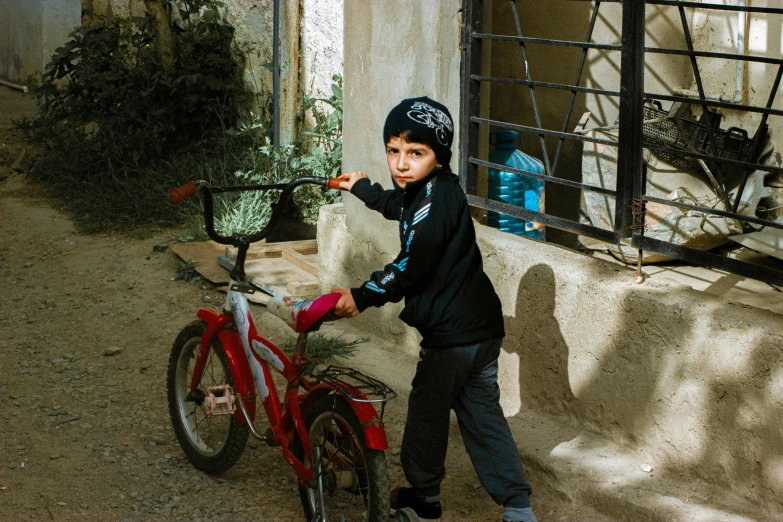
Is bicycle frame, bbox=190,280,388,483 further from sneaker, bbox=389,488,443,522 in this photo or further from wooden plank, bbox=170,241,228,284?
wooden plank, bbox=170,241,228,284

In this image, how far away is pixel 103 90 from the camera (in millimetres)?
7766

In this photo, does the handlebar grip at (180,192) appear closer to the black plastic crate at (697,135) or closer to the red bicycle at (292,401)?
the red bicycle at (292,401)

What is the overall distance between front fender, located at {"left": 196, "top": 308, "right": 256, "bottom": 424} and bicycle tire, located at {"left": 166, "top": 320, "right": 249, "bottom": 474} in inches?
2.4

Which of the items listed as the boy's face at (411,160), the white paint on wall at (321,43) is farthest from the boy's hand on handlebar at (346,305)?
the white paint on wall at (321,43)

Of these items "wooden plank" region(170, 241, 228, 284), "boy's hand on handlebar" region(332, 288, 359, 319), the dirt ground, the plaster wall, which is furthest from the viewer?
"wooden plank" region(170, 241, 228, 284)

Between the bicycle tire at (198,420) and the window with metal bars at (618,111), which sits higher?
the window with metal bars at (618,111)

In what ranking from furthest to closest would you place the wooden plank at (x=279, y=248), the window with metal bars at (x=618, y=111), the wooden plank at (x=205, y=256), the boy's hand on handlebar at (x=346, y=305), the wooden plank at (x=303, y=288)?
the wooden plank at (x=279, y=248), the wooden plank at (x=205, y=256), the wooden plank at (x=303, y=288), the window with metal bars at (x=618, y=111), the boy's hand on handlebar at (x=346, y=305)

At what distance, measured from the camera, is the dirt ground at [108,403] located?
133 inches

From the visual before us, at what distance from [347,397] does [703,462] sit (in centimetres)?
134

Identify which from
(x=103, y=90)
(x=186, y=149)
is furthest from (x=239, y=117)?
(x=103, y=90)

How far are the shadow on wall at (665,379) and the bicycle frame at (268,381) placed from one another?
1124mm

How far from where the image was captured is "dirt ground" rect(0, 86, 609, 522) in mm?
3389

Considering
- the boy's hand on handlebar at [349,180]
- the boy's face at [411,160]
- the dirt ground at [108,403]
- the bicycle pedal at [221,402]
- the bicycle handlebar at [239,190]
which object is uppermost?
the boy's face at [411,160]

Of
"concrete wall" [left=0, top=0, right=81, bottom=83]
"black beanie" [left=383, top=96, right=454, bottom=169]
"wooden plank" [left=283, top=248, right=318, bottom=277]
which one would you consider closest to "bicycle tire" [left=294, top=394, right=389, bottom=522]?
"black beanie" [left=383, top=96, right=454, bottom=169]
